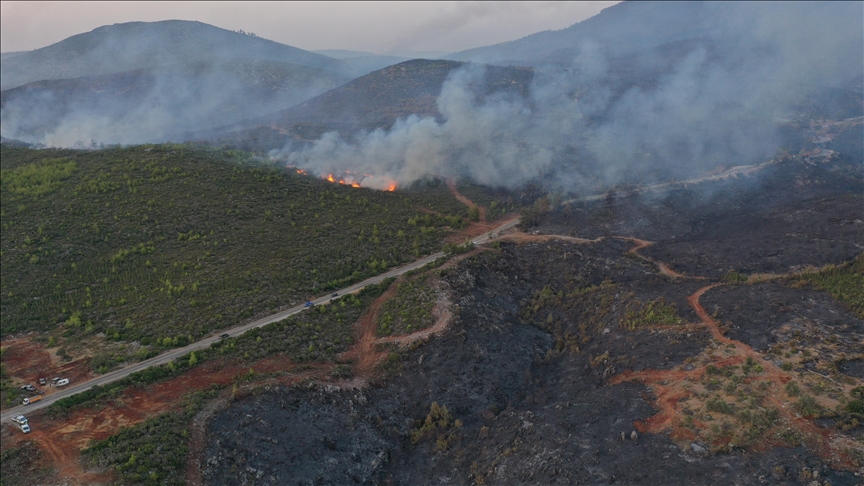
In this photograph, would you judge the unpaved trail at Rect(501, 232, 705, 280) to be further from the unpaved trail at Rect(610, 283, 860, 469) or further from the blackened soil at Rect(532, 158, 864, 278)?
the unpaved trail at Rect(610, 283, 860, 469)

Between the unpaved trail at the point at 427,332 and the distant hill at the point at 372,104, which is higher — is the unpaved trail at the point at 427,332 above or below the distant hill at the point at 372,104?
below

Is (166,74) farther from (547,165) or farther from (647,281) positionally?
(647,281)

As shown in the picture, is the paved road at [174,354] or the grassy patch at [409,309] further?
the grassy patch at [409,309]

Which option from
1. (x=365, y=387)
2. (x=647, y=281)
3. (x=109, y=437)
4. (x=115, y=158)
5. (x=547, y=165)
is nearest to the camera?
(x=109, y=437)

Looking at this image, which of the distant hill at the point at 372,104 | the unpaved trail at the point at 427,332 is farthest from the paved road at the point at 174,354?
the distant hill at the point at 372,104

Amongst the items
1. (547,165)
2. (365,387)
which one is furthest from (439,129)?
(365,387)

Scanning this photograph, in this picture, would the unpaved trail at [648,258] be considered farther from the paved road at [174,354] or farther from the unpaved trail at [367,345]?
the unpaved trail at [367,345]
